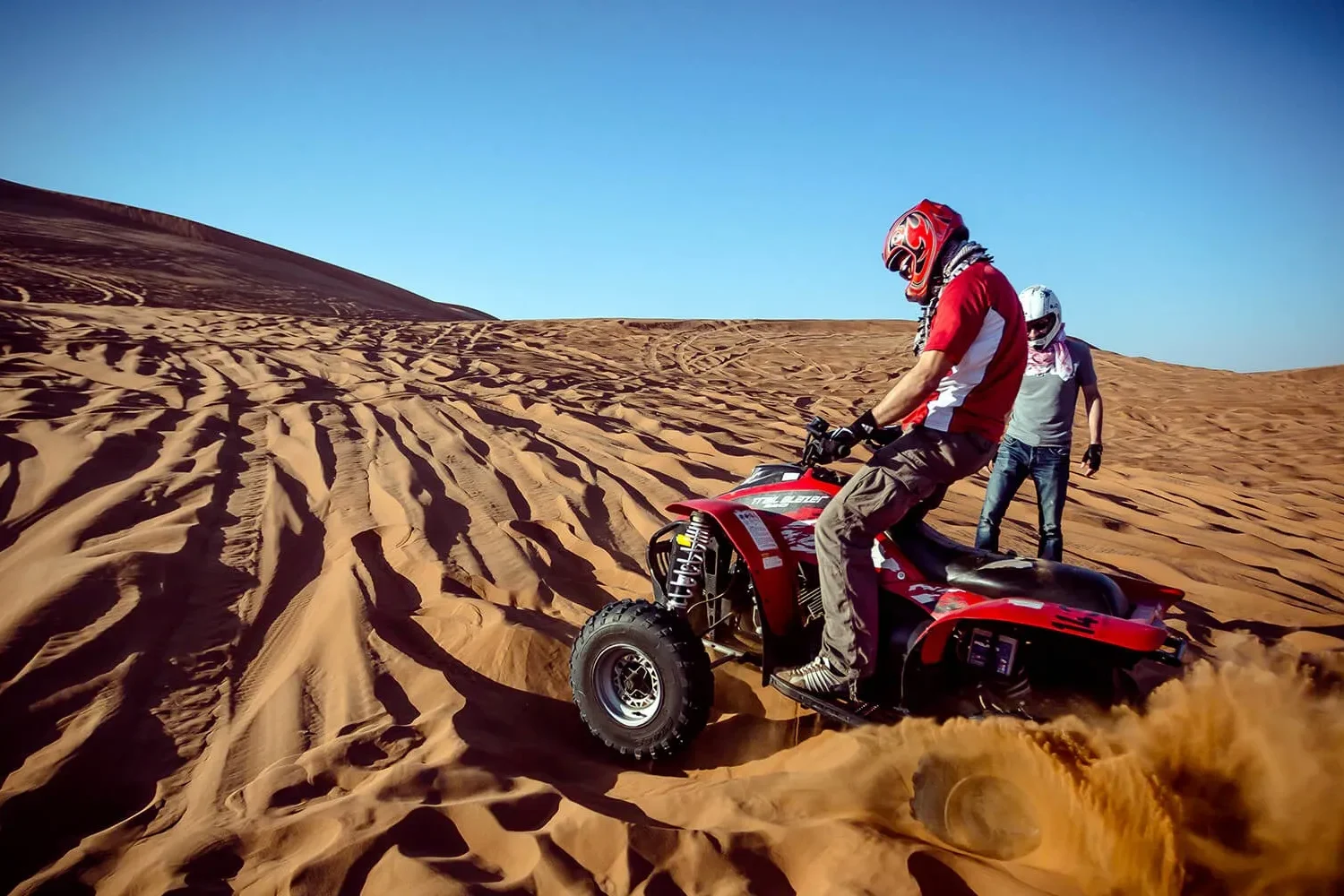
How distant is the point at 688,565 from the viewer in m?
3.49

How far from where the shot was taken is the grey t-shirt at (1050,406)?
15.6 feet

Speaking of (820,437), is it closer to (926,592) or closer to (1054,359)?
(926,592)

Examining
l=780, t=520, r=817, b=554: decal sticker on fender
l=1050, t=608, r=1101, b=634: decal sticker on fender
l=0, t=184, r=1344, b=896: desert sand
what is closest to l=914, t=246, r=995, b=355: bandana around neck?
l=780, t=520, r=817, b=554: decal sticker on fender

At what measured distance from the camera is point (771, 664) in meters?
3.41

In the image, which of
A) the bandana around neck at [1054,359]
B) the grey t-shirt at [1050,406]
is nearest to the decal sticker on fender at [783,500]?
the grey t-shirt at [1050,406]

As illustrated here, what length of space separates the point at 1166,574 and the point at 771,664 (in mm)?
3654

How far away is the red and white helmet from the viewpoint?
10.5 feet

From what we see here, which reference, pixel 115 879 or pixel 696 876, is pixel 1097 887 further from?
pixel 115 879

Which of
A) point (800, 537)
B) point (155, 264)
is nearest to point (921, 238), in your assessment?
point (800, 537)

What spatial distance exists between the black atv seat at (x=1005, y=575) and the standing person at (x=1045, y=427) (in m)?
1.63

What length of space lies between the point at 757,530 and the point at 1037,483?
2.39 meters

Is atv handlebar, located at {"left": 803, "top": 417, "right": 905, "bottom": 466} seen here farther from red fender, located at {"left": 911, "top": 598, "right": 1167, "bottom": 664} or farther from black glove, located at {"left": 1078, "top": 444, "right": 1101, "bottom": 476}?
black glove, located at {"left": 1078, "top": 444, "right": 1101, "bottom": 476}

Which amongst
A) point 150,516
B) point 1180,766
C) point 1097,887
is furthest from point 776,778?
point 150,516

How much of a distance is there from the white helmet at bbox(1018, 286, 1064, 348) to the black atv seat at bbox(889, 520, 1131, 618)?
1.97m
